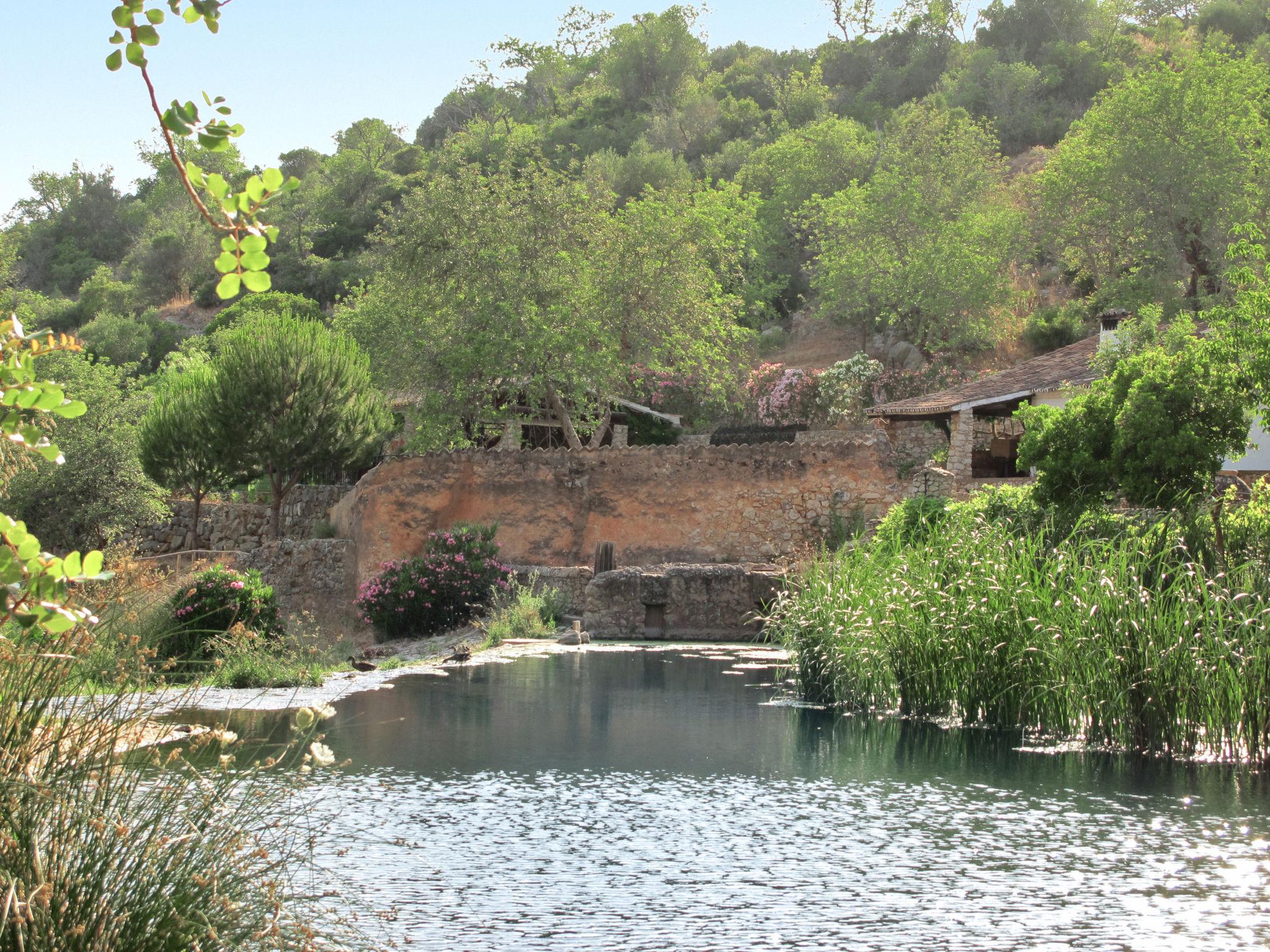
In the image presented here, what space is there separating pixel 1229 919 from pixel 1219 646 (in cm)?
380

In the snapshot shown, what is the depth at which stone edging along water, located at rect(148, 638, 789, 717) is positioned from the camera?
11477 mm

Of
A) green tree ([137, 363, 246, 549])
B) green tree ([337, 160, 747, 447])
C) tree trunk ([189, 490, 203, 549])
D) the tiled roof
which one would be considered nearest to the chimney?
the tiled roof

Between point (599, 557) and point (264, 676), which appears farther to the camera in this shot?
point (599, 557)

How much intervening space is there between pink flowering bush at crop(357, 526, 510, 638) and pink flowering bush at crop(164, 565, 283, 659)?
325cm

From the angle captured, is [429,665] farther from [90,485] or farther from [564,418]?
[90,485]

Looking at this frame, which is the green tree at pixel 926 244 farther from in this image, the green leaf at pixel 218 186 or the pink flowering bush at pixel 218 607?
the green leaf at pixel 218 186

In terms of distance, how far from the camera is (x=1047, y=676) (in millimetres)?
10328

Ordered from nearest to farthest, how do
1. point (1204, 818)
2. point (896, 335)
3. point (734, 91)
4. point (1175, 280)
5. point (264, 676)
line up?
1. point (1204, 818)
2. point (264, 676)
3. point (1175, 280)
4. point (896, 335)
5. point (734, 91)

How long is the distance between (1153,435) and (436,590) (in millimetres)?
10813

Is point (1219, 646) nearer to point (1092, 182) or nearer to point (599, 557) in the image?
point (599, 557)

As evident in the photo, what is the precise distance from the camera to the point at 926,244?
1656 inches

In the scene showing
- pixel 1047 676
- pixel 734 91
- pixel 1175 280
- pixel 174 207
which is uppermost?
pixel 734 91

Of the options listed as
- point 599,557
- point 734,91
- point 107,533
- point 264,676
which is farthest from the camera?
point 734,91

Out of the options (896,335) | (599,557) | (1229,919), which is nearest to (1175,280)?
(896,335)
